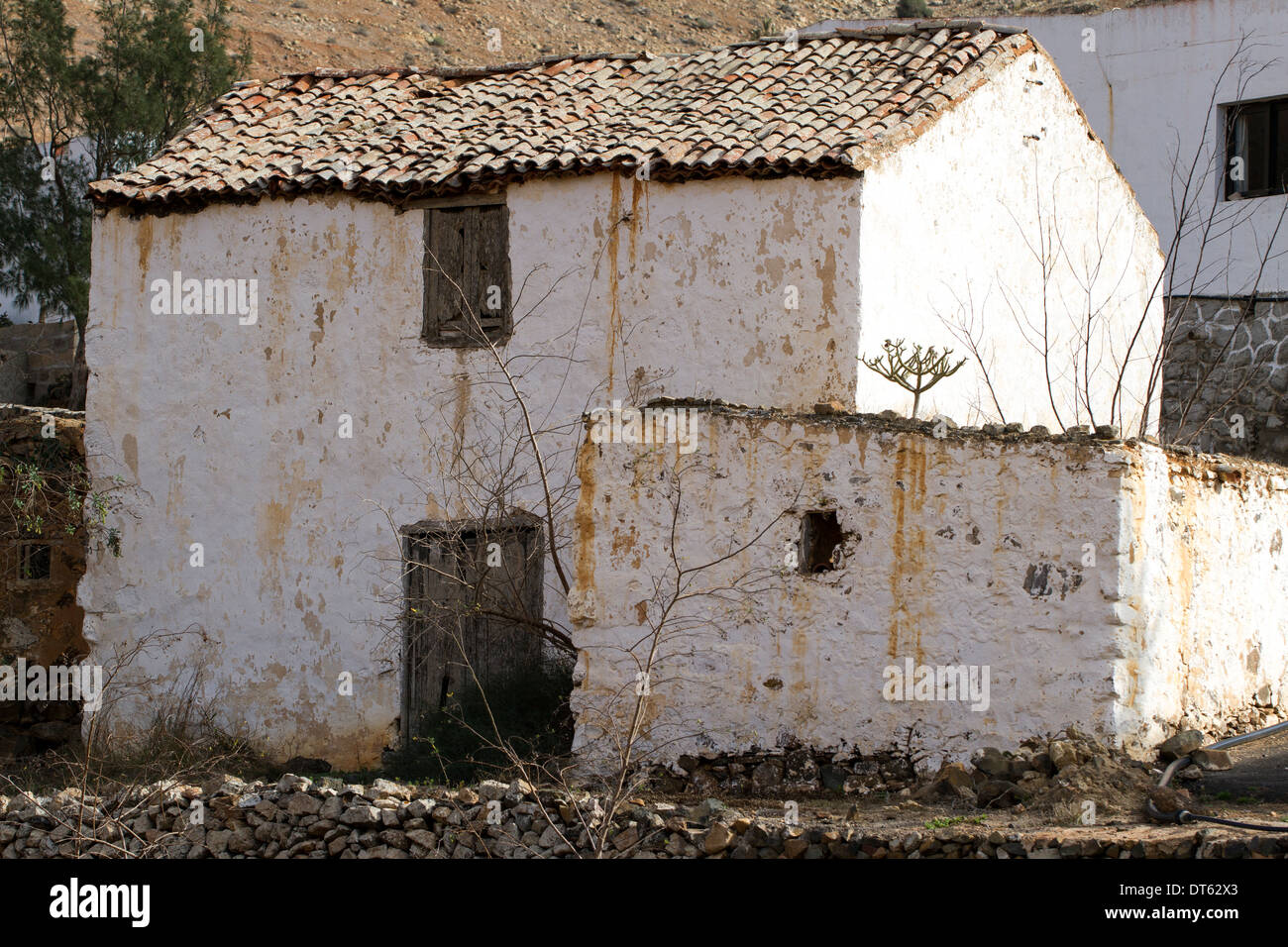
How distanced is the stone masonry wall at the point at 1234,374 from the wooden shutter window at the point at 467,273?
325 inches

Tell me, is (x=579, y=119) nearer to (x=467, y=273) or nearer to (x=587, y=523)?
(x=467, y=273)

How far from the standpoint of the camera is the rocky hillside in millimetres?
33844

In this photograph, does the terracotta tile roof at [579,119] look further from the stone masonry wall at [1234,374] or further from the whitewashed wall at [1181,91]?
the stone masonry wall at [1234,374]

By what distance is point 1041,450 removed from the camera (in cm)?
870

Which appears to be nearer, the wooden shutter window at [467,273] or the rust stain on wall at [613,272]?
the rust stain on wall at [613,272]

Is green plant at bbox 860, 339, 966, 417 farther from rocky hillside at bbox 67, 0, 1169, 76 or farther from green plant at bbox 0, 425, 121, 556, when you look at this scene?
rocky hillside at bbox 67, 0, 1169, 76

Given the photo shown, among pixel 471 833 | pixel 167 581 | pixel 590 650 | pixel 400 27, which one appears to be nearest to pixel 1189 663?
pixel 590 650

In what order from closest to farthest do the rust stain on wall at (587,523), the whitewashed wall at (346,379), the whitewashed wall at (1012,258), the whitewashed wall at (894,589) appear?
the whitewashed wall at (894,589), the rust stain on wall at (587,523), the whitewashed wall at (346,379), the whitewashed wall at (1012,258)

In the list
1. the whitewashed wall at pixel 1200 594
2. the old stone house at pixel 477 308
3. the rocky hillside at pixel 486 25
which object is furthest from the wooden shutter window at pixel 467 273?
the rocky hillside at pixel 486 25

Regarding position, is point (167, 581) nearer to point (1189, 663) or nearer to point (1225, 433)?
point (1189, 663)

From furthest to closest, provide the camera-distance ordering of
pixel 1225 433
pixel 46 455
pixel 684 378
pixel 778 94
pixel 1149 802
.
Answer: pixel 1225 433
pixel 46 455
pixel 778 94
pixel 684 378
pixel 1149 802

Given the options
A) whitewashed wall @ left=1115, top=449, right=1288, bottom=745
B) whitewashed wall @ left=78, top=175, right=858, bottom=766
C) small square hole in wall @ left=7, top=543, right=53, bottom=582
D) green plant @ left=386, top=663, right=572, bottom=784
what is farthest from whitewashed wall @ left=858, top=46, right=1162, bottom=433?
small square hole in wall @ left=7, top=543, right=53, bottom=582

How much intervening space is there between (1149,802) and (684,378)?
196 inches

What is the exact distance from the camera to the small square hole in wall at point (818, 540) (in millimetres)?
9062
